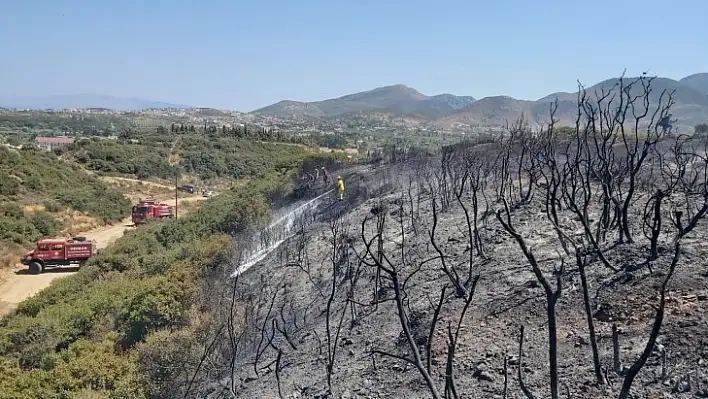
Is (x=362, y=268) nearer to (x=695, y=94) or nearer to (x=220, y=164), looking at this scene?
(x=220, y=164)

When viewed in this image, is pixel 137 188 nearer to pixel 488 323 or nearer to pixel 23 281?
pixel 23 281

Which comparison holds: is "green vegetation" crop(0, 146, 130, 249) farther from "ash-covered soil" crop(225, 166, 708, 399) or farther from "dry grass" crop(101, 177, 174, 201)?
"ash-covered soil" crop(225, 166, 708, 399)

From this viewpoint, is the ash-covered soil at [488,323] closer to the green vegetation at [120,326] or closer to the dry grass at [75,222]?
the green vegetation at [120,326]

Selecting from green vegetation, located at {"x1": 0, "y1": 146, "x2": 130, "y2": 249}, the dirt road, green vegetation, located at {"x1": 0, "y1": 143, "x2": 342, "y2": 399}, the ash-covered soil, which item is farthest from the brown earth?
the ash-covered soil

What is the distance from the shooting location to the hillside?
32.8m

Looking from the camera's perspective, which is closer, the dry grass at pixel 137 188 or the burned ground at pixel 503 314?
the burned ground at pixel 503 314

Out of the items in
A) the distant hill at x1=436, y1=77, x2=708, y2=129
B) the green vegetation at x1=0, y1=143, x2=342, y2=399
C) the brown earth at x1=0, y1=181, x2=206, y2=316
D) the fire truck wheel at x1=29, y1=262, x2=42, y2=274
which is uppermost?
the distant hill at x1=436, y1=77, x2=708, y2=129

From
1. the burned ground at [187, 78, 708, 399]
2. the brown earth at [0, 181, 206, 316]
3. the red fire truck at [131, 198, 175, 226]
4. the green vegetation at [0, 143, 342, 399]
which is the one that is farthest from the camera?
the red fire truck at [131, 198, 175, 226]

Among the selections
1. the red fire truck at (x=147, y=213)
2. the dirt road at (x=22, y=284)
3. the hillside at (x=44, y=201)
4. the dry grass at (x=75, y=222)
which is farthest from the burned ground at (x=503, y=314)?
the dry grass at (x=75, y=222)

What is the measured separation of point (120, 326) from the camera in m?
14.8

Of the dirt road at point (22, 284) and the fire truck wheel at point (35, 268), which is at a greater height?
the fire truck wheel at point (35, 268)

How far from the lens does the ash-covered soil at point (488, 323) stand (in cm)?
789

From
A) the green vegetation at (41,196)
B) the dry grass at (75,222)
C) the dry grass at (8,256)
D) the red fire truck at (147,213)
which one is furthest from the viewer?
the red fire truck at (147,213)

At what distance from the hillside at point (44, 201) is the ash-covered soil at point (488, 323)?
71.1 ft
